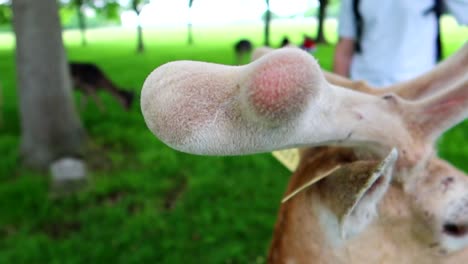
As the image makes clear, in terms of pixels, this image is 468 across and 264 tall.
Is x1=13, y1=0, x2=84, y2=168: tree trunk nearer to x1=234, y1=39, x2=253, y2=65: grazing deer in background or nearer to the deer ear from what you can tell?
the deer ear

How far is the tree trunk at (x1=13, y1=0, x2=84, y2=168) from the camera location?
554 centimetres

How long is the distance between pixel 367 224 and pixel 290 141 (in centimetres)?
37

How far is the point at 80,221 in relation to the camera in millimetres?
4559

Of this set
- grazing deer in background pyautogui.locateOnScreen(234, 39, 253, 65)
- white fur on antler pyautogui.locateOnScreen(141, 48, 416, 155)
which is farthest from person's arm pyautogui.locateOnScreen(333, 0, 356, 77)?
grazing deer in background pyautogui.locateOnScreen(234, 39, 253, 65)

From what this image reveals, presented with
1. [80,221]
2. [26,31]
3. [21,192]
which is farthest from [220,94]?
[26,31]

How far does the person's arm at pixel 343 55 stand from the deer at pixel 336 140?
4.64ft

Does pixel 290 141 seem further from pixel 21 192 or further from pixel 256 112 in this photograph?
pixel 21 192

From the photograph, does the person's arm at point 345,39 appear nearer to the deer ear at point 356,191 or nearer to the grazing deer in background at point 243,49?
the deer ear at point 356,191

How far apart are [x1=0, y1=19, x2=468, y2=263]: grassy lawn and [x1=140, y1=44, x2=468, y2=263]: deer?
2.13 meters

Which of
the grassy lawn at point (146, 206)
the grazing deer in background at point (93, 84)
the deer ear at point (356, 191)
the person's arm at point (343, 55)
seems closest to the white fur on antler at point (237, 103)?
the deer ear at point (356, 191)

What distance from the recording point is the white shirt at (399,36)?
2504mm

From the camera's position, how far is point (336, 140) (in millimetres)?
1049

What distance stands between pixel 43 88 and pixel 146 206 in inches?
75.0

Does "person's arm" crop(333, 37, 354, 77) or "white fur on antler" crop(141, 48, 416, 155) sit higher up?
"white fur on antler" crop(141, 48, 416, 155)
